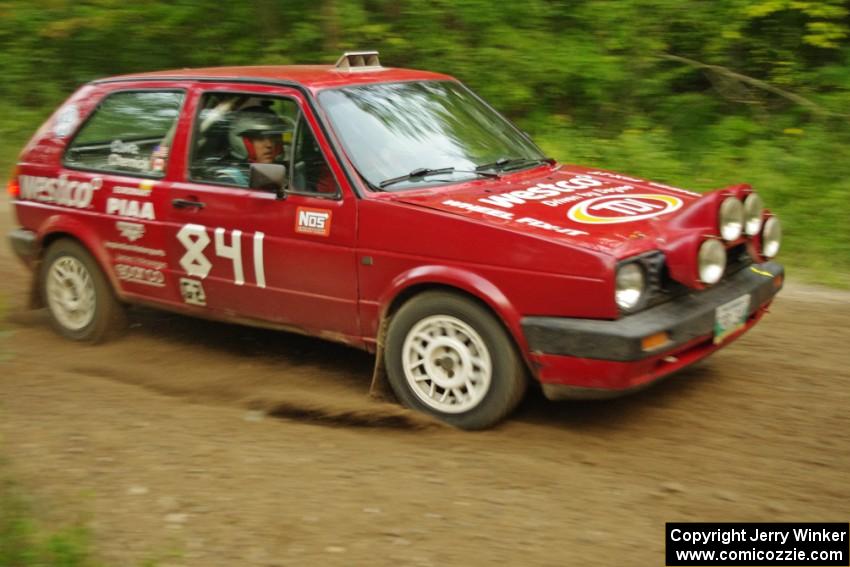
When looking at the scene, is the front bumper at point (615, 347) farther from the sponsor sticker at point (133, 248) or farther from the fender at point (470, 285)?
the sponsor sticker at point (133, 248)

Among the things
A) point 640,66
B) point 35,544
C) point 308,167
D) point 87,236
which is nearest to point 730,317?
point 308,167

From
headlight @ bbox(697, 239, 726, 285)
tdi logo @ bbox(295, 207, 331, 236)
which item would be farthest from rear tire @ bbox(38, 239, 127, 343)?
headlight @ bbox(697, 239, 726, 285)

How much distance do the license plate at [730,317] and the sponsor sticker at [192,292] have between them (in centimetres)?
289

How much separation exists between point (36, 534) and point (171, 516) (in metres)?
0.54

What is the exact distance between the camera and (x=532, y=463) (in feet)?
14.8

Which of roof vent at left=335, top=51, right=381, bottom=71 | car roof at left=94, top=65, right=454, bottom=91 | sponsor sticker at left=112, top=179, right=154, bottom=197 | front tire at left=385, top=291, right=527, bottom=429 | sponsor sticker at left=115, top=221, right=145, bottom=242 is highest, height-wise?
roof vent at left=335, top=51, right=381, bottom=71

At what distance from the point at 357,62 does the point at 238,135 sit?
34.9 inches

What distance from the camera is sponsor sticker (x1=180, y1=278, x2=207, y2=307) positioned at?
19.6 ft

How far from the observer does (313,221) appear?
534cm

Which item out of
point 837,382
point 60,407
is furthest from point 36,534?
point 837,382

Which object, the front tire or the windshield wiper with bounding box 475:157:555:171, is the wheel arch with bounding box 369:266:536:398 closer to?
the front tire

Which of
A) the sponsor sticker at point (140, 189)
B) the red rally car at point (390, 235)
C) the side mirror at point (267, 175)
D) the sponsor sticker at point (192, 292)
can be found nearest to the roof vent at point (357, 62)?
the red rally car at point (390, 235)

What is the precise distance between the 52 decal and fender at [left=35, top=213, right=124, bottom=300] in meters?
0.72

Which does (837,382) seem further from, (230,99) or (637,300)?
(230,99)
